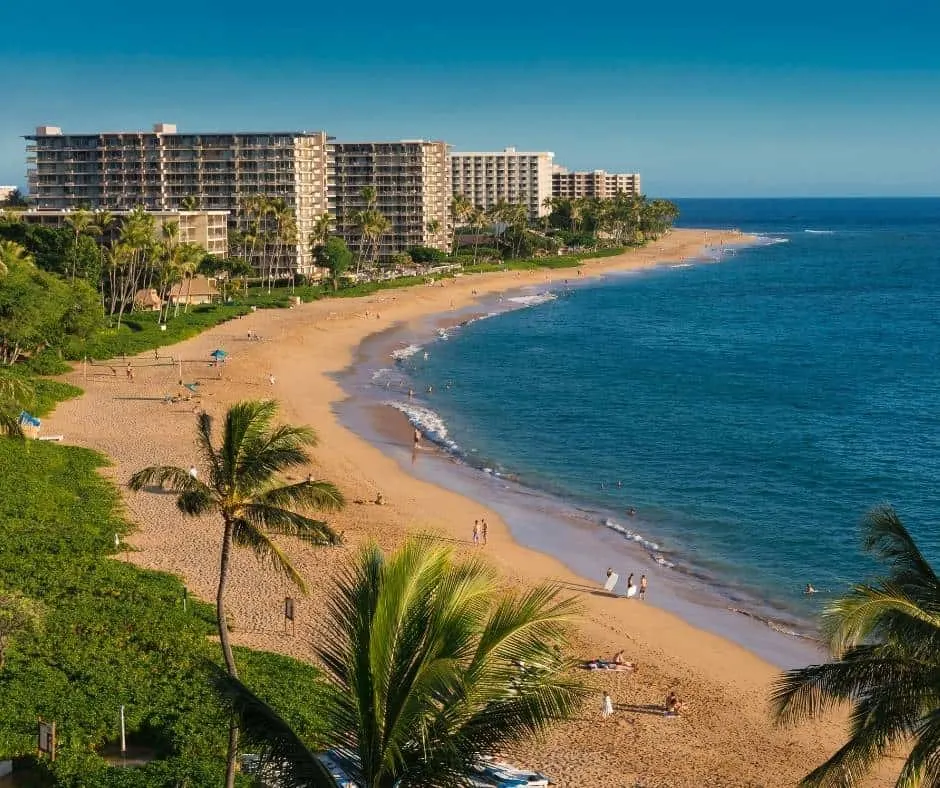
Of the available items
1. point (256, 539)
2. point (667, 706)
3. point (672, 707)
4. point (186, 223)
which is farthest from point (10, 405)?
point (186, 223)

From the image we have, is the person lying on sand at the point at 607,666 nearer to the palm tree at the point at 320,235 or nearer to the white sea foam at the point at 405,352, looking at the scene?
the white sea foam at the point at 405,352

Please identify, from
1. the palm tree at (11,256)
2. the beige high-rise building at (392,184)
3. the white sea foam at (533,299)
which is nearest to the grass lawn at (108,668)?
the palm tree at (11,256)

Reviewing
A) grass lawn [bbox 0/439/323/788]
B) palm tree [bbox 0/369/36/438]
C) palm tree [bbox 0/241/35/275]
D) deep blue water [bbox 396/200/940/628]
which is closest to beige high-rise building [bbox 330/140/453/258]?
deep blue water [bbox 396/200/940/628]

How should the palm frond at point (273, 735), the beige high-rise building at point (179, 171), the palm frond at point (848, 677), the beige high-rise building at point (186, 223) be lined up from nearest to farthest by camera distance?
1. the palm frond at point (273, 735)
2. the palm frond at point (848, 677)
3. the beige high-rise building at point (186, 223)
4. the beige high-rise building at point (179, 171)

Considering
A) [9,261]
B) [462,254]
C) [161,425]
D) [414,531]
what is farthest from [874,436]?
[462,254]

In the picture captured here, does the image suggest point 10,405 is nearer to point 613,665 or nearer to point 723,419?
point 613,665

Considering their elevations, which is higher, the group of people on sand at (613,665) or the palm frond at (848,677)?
the palm frond at (848,677)
